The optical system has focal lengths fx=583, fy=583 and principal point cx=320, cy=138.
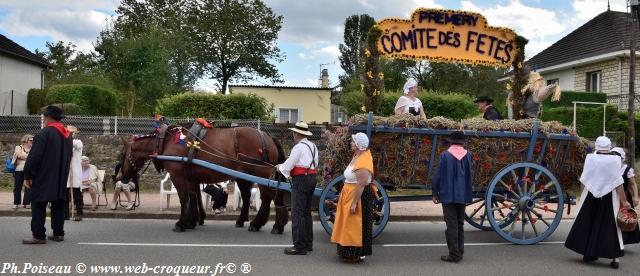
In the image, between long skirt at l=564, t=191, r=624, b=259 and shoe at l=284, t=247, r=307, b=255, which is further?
shoe at l=284, t=247, r=307, b=255

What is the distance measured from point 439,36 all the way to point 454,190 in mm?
3423

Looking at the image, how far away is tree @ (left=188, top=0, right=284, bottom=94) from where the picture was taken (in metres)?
46.5

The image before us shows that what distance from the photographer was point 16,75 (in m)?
29.2

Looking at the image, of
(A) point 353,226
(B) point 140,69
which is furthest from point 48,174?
(B) point 140,69

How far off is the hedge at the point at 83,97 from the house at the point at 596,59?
16971mm

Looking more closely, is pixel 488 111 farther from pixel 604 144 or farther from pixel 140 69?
pixel 140 69

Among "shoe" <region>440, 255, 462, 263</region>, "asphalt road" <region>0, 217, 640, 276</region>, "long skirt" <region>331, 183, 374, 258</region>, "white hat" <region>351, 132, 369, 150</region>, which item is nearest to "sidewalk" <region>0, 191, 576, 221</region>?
"asphalt road" <region>0, 217, 640, 276</region>

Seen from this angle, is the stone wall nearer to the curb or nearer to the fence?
the curb

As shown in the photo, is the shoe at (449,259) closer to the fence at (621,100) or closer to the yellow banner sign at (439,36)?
the yellow banner sign at (439,36)

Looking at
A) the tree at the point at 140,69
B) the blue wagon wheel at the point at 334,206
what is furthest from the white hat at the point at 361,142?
the tree at the point at 140,69

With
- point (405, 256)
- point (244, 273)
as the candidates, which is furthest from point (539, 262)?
point (244, 273)

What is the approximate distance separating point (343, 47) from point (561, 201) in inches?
1901

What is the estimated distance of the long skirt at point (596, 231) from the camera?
7191 mm

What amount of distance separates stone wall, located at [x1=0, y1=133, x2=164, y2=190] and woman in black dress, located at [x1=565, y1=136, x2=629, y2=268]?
1121 cm
